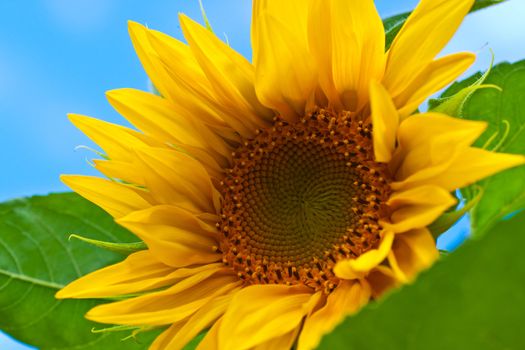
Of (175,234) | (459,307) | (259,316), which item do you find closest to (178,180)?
(175,234)

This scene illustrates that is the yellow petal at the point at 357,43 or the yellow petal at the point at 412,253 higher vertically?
the yellow petal at the point at 357,43

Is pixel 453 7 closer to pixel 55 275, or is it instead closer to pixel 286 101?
pixel 286 101

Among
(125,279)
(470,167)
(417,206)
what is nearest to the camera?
(470,167)

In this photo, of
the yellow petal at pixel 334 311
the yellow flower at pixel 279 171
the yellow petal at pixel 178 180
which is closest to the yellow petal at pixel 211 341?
the yellow flower at pixel 279 171

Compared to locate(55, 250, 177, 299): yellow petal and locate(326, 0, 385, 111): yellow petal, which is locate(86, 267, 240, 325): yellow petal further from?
locate(326, 0, 385, 111): yellow petal

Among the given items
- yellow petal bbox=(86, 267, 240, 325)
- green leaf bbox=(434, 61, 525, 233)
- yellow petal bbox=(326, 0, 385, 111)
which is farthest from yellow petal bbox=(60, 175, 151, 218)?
green leaf bbox=(434, 61, 525, 233)

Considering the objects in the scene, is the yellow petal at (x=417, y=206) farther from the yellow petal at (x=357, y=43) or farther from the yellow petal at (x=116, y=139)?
the yellow petal at (x=116, y=139)

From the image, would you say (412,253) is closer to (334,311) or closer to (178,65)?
(334,311)
